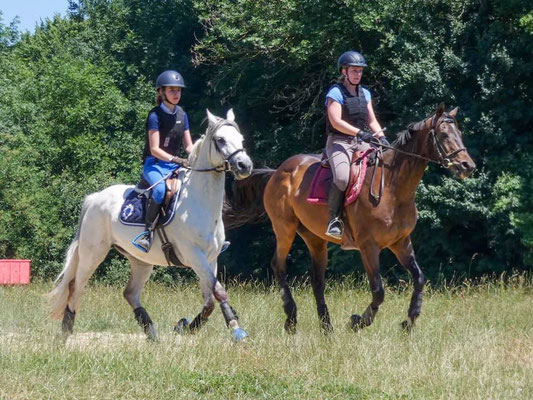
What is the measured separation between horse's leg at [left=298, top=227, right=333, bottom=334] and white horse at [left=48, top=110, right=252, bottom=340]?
2015mm

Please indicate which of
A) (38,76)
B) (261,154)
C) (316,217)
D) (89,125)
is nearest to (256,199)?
(316,217)

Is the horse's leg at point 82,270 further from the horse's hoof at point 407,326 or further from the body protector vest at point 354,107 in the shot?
the horse's hoof at point 407,326

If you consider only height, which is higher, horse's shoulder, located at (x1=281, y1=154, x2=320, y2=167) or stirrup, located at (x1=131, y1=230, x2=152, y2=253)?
horse's shoulder, located at (x1=281, y1=154, x2=320, y2=167)

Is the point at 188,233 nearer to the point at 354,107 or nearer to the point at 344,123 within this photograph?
the point at 344,123

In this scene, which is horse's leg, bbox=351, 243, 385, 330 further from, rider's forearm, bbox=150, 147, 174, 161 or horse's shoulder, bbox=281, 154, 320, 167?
rider's forearm, bbox=150, 147, 174, 161

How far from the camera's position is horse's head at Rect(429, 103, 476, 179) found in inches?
416

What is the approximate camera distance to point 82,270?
11516 mm

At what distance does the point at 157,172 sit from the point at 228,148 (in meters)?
1.29

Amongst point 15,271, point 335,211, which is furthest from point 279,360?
point 15,271

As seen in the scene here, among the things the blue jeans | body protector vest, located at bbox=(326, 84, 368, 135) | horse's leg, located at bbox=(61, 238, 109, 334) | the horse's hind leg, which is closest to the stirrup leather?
the blue jeans

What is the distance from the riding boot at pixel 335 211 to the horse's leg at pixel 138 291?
2.37 metres

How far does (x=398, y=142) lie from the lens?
11.3 metres

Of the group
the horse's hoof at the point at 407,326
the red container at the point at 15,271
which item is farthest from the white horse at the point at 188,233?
the red container at the point at 15,271

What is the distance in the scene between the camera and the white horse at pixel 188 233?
1029cm
